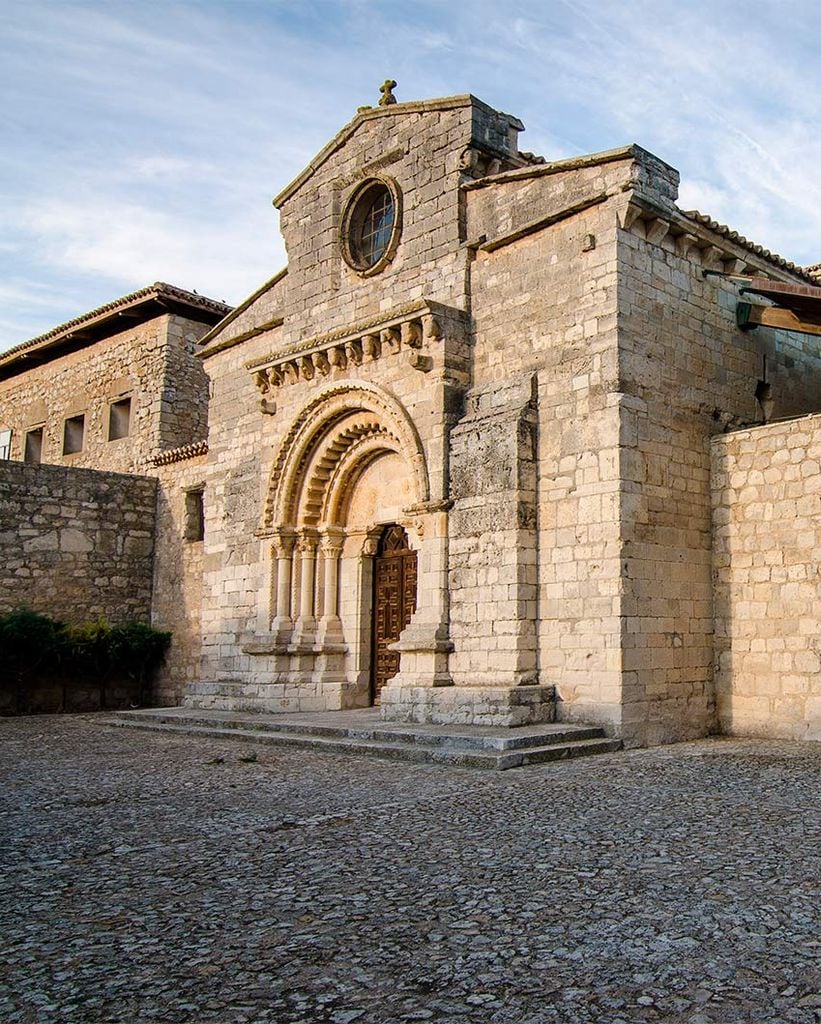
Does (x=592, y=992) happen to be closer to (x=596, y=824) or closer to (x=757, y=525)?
(x=596, y=824)

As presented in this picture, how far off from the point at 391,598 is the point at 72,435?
1196 centimetres

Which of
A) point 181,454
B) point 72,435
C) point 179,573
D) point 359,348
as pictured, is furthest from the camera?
point 72,435

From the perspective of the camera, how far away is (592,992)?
9.75ft

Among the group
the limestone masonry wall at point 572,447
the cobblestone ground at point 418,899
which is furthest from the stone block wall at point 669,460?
the cobblestone ground at point 418,899

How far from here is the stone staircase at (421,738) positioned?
7.81m

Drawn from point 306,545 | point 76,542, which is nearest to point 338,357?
point 306,545

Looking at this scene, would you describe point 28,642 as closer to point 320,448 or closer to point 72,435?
point 320,448

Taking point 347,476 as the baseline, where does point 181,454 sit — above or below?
above

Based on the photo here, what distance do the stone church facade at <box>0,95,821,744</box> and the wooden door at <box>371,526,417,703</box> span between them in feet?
0.11

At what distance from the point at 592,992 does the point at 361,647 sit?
9.30 meters

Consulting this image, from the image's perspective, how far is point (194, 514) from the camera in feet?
53.4

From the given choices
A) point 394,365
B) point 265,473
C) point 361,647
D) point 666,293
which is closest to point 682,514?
point 666,293

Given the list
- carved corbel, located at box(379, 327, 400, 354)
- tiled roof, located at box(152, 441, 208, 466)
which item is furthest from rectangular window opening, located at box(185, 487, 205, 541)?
carved corbel, located at box(379, 327, 400, 354)

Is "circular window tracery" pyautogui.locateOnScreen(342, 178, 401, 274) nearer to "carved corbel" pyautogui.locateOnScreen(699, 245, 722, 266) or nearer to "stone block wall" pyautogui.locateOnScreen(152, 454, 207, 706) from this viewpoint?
"carved corbel" pyautogui.locateOnScreen(699, 245, 722, 266)
